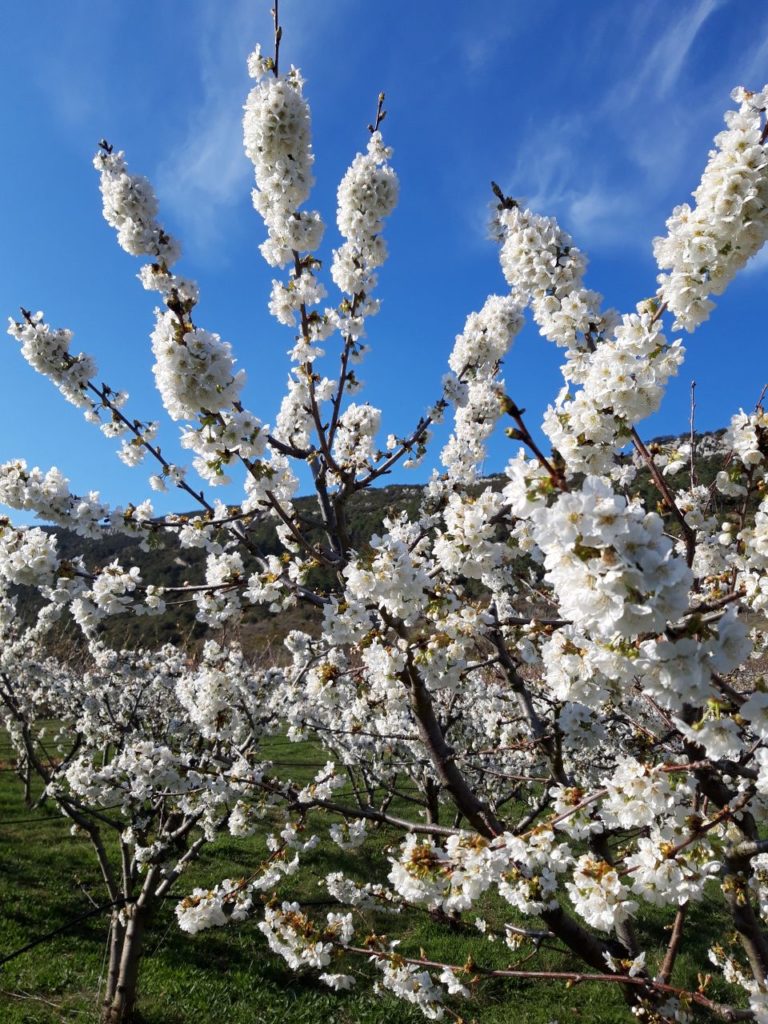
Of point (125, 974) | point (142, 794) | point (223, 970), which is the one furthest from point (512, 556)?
point (223, 970)

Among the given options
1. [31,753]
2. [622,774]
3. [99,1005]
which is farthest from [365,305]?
[99,1005]

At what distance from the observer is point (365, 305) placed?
19.0 ft

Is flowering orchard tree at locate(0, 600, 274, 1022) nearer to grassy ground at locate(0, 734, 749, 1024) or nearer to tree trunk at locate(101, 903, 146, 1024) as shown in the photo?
tree trunk at locate(101, 903, 146, 1024)

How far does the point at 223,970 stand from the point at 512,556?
8.10m

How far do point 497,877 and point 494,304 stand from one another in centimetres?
563

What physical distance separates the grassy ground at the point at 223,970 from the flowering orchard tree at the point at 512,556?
222 centimetres

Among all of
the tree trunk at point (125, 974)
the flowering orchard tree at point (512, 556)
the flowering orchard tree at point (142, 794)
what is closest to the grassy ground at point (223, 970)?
the tree trunk at point (125, 974)

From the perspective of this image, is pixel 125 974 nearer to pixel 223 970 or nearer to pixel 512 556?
pixel 223 970

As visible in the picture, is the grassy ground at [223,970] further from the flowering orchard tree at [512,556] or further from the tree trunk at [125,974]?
the flowering orchard tree at [512,556]

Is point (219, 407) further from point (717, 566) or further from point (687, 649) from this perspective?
point (717, 566)

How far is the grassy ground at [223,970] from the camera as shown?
7.42 metres

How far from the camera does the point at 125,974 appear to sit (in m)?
6.53

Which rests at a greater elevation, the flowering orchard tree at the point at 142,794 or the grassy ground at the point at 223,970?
the flowering orchard tree at the point at 142,794

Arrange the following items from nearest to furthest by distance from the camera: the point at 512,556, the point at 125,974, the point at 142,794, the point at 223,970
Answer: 1. the point at 512,556
2. the point at 142,794
3. the point at 125,974
4. the point at 223,970
